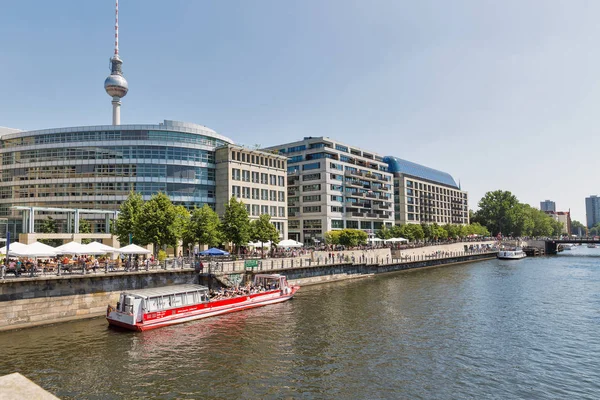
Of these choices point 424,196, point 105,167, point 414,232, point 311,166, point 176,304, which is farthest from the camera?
point 424,196

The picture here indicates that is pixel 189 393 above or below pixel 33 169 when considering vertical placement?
below

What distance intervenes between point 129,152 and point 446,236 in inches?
4220

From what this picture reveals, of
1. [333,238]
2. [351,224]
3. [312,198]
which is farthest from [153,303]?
[351,224]

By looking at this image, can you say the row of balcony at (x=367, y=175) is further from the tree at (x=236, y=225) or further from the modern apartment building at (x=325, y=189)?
the tree at (x=236, y=225)

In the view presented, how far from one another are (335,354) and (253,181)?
61.6 m

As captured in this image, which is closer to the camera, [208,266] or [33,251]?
[33,251]

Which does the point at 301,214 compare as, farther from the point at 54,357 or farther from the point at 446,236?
the point at 54,357

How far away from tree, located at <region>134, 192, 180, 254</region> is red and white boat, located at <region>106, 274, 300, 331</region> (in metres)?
12.0

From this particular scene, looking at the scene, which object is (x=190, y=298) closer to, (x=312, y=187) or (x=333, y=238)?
(x=333, y=238)

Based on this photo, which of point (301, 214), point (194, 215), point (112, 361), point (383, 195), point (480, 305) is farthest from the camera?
point (383, 195)

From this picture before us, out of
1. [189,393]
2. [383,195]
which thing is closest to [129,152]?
[189,393]

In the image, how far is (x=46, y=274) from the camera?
37719 millimetres

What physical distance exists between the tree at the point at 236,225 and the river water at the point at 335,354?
62.1 ft

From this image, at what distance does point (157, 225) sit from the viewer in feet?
169
